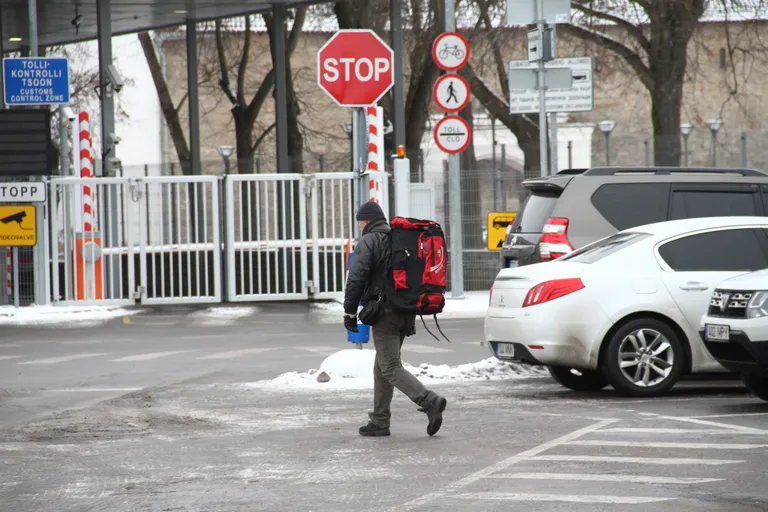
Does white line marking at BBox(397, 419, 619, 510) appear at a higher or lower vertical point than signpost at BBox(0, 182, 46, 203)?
lower

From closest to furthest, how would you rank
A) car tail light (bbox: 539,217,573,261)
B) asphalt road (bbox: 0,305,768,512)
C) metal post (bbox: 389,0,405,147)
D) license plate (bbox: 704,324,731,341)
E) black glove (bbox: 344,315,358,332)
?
1. asphalt road (bbox: 0,305,768,512)
2. black glove (bbox: 344,315,358,332)
3. license plate (bbox: 704,324,731,341)
4. car tail light (bbox: 539,217,573,261)
5. metal post (bbox: 389,0,405,147)

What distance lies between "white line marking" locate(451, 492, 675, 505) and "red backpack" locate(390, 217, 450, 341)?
2649 mm

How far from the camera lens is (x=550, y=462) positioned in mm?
8688

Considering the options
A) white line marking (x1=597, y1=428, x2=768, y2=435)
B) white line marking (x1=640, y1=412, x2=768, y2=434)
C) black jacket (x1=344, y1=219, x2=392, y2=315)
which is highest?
black jacket (x1=344, y1=219, x2=392, y2=315)

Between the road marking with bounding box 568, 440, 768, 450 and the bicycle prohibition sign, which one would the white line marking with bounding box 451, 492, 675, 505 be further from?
the bicycle prohibition sign

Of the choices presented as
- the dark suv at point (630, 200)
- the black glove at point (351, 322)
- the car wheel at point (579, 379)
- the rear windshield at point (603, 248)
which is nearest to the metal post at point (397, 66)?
the dark suv at point (630, 200)

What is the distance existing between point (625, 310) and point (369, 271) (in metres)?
2.85

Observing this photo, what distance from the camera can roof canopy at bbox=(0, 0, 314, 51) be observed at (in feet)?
104

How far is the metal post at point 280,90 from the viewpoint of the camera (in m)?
33.0

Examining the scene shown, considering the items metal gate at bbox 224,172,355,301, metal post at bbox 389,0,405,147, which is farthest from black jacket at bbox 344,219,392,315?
metal post at bbox 389,0,405,147

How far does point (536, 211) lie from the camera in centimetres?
1482

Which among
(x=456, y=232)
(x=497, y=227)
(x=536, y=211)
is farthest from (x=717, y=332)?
(x=456, y=232)

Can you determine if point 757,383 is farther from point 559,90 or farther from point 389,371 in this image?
point 559,90

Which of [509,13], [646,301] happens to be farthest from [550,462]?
[509,13]
